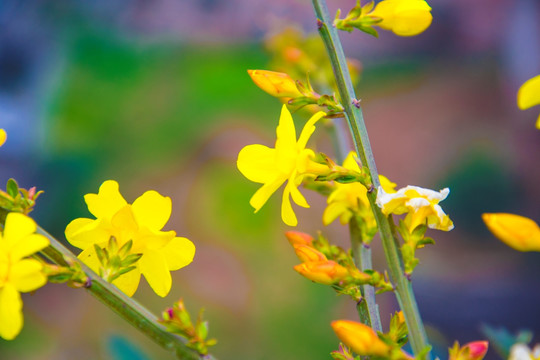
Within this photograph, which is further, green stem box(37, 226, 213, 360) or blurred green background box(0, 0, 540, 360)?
blurred green background box(0, 0, 540, 360)

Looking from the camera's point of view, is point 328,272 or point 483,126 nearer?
point 328,272

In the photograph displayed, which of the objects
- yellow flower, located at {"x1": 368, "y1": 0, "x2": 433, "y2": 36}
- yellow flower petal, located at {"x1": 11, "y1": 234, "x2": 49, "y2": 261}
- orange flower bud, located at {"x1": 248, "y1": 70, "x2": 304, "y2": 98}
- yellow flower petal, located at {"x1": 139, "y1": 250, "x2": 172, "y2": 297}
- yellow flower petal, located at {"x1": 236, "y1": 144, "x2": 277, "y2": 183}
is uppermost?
yellow flower, located at {"x1": 368, "y1": 0, "x2": 433, "y2": 36}

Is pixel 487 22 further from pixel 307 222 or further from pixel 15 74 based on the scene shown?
pixel 15 74

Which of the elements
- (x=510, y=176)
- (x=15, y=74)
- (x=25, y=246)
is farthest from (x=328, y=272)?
(x=15, y=74)

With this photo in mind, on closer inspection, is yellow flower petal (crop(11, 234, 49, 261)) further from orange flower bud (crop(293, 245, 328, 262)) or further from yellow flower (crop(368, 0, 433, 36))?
yellow flower (crop(368, 0, 433, 36))

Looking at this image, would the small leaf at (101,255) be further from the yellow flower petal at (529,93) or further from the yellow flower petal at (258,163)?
the yellow flower petal at (529,93)

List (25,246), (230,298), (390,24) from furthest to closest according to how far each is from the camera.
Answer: (230,298) → (390,24) → (25,246)

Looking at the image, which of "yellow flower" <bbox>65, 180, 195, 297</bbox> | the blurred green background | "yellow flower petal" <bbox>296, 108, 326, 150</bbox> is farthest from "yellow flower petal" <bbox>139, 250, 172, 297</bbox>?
the blurred green background
